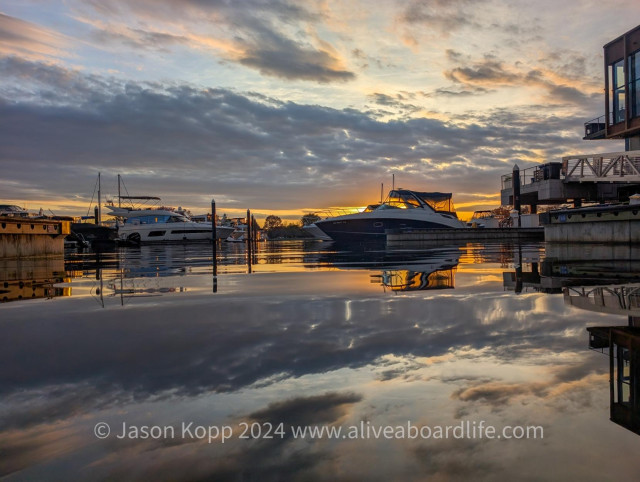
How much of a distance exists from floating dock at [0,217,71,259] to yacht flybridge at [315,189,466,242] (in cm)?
2742

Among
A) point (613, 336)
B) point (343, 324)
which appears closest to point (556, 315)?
point (613, 336)

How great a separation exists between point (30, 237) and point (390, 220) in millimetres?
31174

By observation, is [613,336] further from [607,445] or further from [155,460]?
[155,460]

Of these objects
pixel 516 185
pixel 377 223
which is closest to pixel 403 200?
pixel 377 223

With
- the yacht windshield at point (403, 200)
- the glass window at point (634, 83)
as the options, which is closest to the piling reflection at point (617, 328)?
the glass window at point (634, 83)

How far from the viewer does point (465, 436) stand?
2.06 meters

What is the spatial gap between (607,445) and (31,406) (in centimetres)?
260

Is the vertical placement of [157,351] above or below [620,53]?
below

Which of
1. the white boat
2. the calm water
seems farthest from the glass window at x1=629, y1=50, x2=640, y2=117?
the white boat

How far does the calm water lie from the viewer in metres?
1.83

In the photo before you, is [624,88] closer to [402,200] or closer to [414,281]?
[402,200]

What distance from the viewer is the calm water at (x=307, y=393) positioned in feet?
6.02

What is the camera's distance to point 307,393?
8.48 feet

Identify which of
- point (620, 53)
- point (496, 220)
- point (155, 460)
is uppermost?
point (620, 53)
